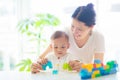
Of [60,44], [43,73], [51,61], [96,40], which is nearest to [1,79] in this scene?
[43,73]

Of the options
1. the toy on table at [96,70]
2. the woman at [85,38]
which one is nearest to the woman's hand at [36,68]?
the toy on table at [96,70]

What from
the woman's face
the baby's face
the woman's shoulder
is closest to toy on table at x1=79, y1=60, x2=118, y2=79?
the baby's face

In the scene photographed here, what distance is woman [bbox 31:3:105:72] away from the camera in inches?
65.1

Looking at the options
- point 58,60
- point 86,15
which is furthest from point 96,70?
point 86,15

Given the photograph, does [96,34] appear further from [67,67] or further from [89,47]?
[67,67]

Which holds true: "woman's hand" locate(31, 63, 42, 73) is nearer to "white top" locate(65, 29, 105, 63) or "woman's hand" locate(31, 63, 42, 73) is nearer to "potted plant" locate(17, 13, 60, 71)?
"white top" locate(65, 29, 105, 63)

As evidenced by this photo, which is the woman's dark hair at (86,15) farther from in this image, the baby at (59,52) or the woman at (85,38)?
the baby at (59,52)

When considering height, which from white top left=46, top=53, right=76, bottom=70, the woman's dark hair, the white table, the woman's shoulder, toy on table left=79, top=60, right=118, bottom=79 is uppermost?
the woman's dark hair

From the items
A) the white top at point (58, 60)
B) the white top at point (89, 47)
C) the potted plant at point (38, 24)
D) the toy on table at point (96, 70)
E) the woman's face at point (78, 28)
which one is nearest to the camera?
the toy on table at point (96, 70)

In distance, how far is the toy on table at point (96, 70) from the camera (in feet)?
3.69

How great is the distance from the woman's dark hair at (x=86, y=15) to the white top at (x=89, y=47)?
148 mm

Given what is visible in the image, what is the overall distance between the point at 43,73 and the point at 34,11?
7.18ft

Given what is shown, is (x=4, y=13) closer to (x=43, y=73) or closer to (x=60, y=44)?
(x=60, y=44)

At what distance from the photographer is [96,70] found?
1161 millimetres
